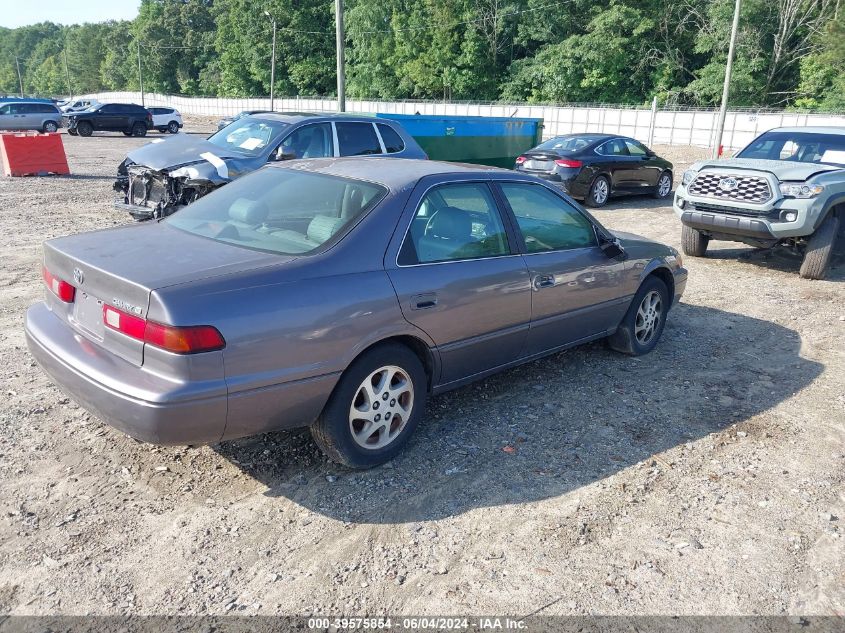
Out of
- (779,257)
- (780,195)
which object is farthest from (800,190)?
(779,257)

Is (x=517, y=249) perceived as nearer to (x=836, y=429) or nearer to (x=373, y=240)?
(x=373, y=240)

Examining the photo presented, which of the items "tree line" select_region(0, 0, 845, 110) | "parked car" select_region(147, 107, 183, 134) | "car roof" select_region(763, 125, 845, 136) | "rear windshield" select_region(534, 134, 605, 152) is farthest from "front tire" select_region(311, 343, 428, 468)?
"tree line" select_region(0, 0, 845, 110)

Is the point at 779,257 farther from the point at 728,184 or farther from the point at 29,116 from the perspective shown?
the point at 29,116

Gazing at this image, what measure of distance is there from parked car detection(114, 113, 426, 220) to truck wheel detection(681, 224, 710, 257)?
13.7ft

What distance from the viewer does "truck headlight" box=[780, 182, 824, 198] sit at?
8.39 metres

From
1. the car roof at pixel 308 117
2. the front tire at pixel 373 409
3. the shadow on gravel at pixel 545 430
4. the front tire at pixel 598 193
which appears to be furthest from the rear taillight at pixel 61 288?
the front tire at pixel 598 193

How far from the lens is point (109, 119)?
3250 centimetres

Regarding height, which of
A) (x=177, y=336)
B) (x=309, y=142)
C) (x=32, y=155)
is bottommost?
(x=32, y=155)

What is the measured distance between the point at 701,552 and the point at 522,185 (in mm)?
2555

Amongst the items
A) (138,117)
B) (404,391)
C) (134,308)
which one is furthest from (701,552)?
(138,117)

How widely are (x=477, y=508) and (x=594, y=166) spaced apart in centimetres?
1166

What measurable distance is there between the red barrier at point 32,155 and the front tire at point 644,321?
640 inches

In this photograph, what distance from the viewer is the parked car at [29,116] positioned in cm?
2895

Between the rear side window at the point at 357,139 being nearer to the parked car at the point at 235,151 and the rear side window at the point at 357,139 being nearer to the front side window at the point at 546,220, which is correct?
the parked car at the point at 235,151
